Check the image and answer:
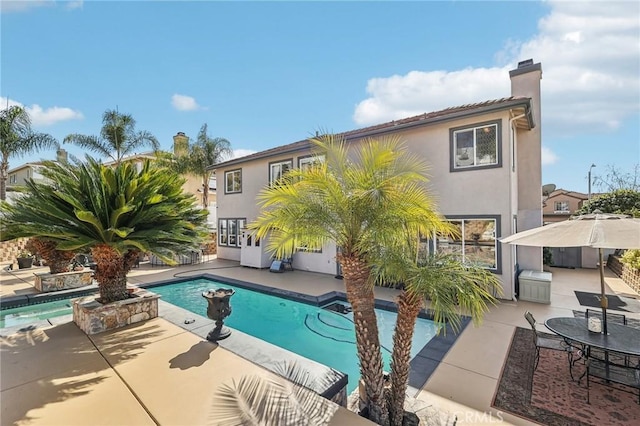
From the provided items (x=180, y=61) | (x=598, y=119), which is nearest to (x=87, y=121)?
(x=180, y=61)

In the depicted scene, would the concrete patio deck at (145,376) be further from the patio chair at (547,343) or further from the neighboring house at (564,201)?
the neighboring house at (564,201)

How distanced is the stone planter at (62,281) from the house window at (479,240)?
13863 mm

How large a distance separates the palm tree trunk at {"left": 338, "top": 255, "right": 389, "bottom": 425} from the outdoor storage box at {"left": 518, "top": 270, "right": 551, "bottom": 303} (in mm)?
9170

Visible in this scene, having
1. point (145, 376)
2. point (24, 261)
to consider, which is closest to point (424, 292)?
point (145, 376)

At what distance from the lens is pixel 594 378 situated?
17.4ft

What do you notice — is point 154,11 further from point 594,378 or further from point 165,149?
point 165,149

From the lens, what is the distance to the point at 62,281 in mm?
10422

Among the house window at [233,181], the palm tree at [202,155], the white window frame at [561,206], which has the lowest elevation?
the white window frame at [561,206]

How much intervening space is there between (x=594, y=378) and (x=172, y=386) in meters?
7.38

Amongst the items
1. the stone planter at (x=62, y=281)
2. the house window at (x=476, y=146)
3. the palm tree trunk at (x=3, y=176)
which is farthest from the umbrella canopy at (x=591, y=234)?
the palm tree trunk at (x=3, y=176)

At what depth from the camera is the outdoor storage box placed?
10023mm

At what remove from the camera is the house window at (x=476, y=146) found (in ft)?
33.4

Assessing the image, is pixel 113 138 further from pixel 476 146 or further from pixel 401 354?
pixel 401 354

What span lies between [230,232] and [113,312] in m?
14.1
